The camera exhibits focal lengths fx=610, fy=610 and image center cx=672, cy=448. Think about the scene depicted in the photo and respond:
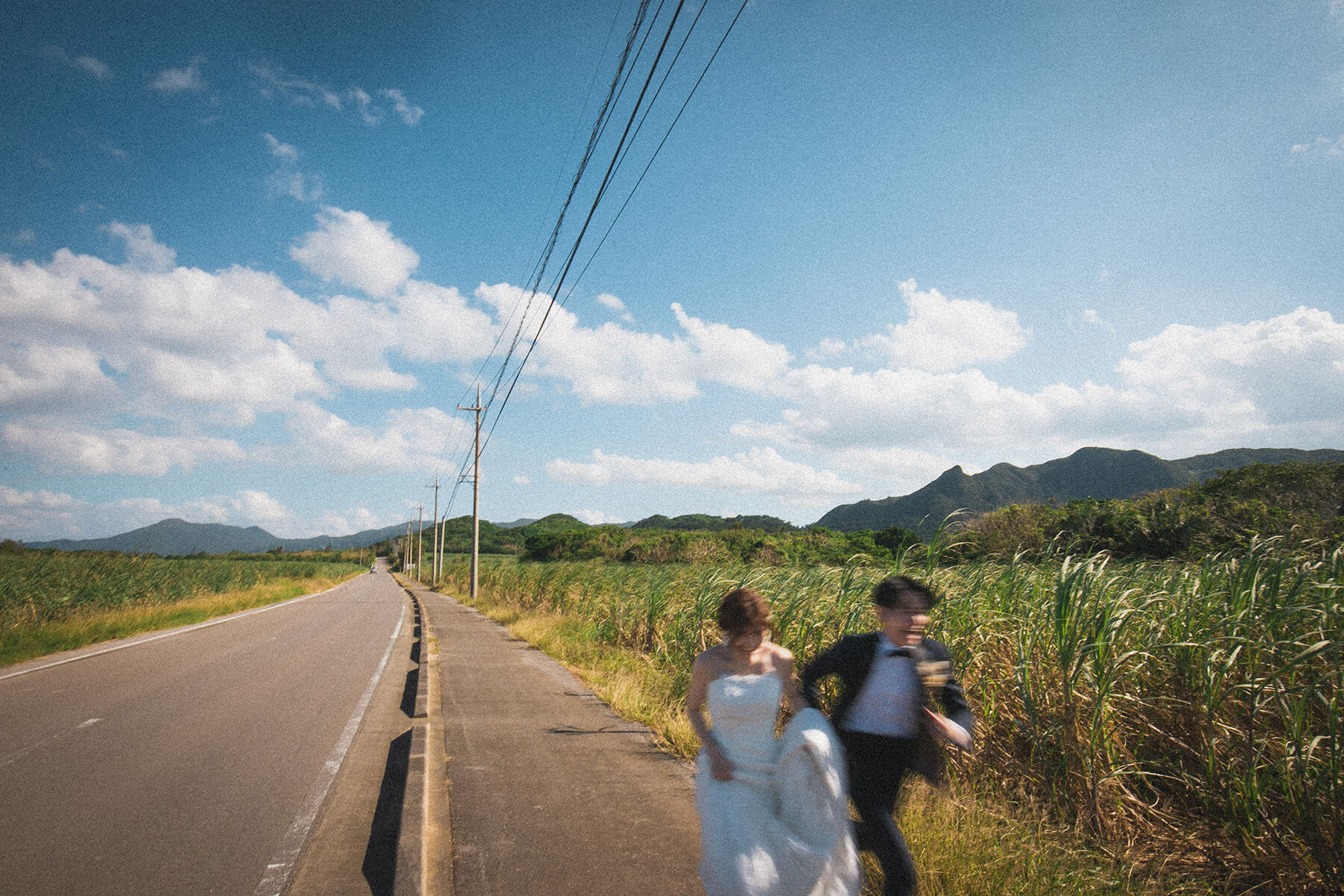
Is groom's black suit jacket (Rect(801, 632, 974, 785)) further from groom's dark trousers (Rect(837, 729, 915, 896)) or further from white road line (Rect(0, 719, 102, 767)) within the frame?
white road line (Rect(0, 719, 102, 767))

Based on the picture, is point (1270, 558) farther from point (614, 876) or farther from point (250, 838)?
point (250, 838)

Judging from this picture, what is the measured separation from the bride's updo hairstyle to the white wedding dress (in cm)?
21

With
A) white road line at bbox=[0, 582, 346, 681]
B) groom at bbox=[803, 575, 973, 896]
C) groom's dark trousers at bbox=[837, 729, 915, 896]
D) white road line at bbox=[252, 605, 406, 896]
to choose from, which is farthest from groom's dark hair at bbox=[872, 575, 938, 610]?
white road line at bbox=[0, 582, 346, 681]

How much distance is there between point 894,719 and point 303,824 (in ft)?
13.1

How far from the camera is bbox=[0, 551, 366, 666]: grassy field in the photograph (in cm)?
1186

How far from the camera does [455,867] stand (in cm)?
346

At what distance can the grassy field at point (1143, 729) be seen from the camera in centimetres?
323

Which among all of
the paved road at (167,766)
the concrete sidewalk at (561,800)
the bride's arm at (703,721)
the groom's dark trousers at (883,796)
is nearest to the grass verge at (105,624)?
the paved road at (167,766)

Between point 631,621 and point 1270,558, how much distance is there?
1005 centimetres

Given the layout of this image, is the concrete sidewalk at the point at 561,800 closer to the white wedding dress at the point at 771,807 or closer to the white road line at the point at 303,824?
the white road line at the point at 303,824

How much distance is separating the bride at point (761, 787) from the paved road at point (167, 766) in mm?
2743

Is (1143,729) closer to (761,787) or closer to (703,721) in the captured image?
(761,787)

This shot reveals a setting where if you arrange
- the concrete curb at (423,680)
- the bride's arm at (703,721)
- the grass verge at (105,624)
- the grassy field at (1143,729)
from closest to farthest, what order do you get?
the bride's arm at (703,721) < the grassy field at (1143,729) < the concrete curb at (423,680) < the grass verge at (105,624)

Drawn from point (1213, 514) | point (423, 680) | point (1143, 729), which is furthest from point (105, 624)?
point (1213, 514)
